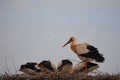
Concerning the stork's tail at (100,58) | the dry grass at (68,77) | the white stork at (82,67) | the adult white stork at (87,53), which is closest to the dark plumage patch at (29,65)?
the white stork at (82,67)

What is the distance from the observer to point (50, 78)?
8344mm

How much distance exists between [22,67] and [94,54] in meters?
1.92

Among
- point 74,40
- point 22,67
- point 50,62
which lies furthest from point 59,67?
point 74,40

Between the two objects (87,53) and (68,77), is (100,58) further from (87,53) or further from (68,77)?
(68,77)

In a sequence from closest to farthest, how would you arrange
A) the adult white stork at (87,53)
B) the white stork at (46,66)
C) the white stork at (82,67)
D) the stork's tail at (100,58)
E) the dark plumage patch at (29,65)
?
the white stork at (46,66)
the white stork at (82,67)
the dark plumage patch at (29,65)
the stork's tail at (100,58)
the adult white stork at (87,53)

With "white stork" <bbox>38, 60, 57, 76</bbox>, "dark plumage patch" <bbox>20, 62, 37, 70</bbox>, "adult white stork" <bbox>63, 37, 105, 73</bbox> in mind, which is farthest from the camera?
"adult white stork" <bbox>63, 37, 105, 73</bbox>

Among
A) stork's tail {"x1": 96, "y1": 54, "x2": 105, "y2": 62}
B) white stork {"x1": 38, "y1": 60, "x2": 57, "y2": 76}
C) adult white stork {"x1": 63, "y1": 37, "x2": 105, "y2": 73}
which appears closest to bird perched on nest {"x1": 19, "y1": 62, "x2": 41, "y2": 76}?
white stork {"x1": 38, "y1": 60, "x2": 57, "y2": 76}

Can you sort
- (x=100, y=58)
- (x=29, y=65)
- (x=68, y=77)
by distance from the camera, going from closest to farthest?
1. (x=68, y=77)
2. (x=29, y=65)
3. (x=100, y=58)

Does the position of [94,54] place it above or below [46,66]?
above

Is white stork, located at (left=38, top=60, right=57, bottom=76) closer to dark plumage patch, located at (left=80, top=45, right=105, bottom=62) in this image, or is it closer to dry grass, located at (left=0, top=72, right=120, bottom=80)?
dark plumage patch, located at (left=80, top=45, right=105, bottom=62)

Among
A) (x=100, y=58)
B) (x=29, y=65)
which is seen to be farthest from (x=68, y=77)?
(x=100, y=58)

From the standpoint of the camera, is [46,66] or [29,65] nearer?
[46,66]

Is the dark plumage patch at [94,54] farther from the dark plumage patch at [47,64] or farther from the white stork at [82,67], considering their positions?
the dark plumage patch at [47,64]

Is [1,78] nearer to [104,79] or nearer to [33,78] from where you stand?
[33,78]
